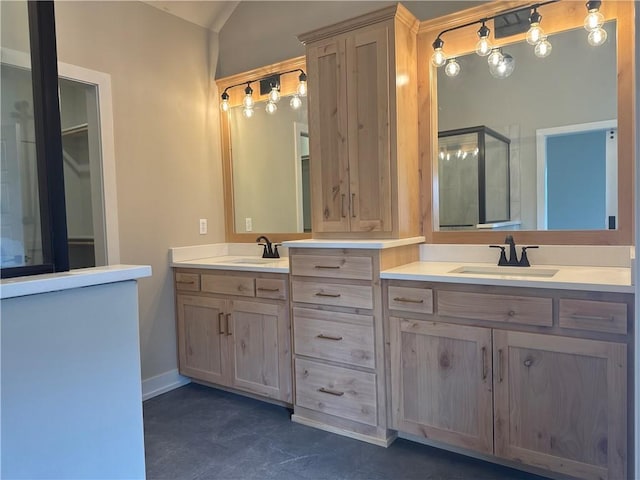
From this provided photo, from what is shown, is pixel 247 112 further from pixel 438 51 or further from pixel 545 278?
pixel 545 278

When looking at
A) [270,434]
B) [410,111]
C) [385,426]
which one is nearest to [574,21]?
[410,111]

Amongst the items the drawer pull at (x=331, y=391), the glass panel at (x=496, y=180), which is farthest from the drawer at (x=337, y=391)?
the glass panel at (x=496, y=180)

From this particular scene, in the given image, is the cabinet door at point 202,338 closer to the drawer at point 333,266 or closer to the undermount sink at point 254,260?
the undermount sink at point 254,260

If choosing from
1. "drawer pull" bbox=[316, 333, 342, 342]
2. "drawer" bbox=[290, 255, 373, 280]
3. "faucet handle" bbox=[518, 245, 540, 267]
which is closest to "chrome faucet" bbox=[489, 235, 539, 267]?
"faucet handle" bbox=[518, 245, 540, 267]

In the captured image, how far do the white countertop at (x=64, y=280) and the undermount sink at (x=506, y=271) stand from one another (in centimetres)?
160

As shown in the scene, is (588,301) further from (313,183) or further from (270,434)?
(270,434)

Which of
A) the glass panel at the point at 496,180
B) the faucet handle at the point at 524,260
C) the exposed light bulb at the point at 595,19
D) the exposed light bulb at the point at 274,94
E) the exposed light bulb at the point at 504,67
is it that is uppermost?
the exposed light bulb at the point at 274,94

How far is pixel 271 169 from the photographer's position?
10.9ft

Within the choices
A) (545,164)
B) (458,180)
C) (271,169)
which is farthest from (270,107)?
(545,164)

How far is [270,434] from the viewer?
2.41m

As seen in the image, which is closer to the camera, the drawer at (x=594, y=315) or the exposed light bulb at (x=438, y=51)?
the drawer at (x=594, y=315)

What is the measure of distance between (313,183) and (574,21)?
1.60 metres

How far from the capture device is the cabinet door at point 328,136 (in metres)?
2.46

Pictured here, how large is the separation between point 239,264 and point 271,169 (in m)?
0.89
